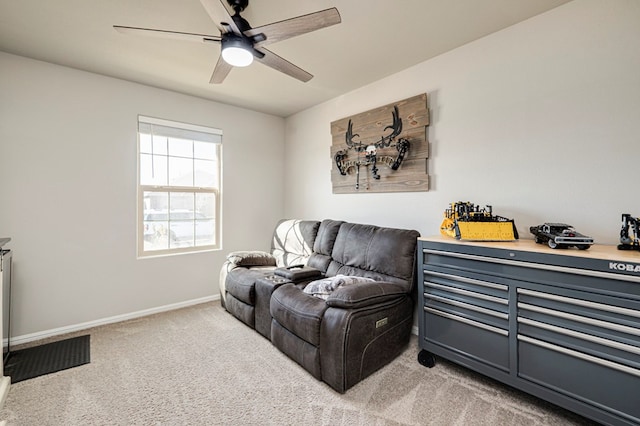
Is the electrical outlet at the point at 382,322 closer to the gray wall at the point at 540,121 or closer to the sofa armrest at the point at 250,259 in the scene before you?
the gray wall at the point at 540,121

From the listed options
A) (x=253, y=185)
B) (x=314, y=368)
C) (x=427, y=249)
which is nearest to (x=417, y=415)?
(x=314, y=368)

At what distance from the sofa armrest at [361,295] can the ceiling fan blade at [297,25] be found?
1.68 m

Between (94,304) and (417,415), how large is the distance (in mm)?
3220

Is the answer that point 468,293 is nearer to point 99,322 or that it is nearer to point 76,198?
point 99,322

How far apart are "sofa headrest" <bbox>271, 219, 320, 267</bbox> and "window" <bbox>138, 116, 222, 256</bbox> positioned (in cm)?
87

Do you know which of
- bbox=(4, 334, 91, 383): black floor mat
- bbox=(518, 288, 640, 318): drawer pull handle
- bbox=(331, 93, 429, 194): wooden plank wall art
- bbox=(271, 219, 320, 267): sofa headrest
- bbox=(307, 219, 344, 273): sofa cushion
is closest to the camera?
bbox=(518, 288, 640, 318): drawer pull handle

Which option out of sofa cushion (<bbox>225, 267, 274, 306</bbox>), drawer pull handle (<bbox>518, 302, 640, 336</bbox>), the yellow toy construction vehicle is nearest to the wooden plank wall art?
the yellow toy construction vehicle

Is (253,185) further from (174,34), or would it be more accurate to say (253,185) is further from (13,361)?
(13,361)

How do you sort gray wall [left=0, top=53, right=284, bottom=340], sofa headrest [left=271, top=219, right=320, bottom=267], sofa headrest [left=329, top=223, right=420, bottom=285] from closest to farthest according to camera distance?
sofa headrest [left=329, top=223, right=420, bottom=285]
gray wall [left=0, top=53, right=284, bottom=340]
sofa headrest [left=271, top=219, right=320, bottom=267]

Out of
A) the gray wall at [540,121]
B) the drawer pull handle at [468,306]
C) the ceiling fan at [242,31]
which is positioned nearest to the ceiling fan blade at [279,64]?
the ceiling fan at [242,31]

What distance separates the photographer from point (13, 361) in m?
2.29

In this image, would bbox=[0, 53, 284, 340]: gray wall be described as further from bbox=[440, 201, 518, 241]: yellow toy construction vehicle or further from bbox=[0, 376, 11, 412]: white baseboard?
bbox=[440, 201, 518, 241]: yellow toy construction vehicle

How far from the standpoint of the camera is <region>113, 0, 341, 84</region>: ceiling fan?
5.14 feet

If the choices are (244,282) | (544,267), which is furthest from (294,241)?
(544,267)
